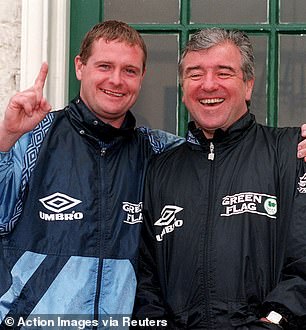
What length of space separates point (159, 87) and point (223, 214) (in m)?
1.10

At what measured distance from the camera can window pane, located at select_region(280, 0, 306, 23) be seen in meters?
3.57

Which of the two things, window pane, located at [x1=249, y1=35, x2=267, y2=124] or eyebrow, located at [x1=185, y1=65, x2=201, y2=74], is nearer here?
eyebrow, located at [x1=185, y1=65, x2=201, y2=74]

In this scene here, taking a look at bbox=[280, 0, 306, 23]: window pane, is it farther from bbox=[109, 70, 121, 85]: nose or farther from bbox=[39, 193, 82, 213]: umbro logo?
bbox=[39, 193, 82, 213]: umbro logo

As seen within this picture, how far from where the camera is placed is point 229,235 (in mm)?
2705

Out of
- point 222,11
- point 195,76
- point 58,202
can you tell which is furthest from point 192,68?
point 222,11

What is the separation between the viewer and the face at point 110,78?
2.95 meters

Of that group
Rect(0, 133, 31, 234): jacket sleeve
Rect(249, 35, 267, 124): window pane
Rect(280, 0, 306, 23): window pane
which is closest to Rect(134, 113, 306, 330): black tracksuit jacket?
Rect(0, 133, 31, 234): jacket sleeve

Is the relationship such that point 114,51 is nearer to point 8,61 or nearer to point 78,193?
point 78,193

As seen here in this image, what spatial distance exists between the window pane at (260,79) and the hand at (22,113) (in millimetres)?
1187

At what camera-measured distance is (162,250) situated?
2844 mm

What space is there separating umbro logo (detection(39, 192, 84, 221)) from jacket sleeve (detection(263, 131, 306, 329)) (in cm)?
70

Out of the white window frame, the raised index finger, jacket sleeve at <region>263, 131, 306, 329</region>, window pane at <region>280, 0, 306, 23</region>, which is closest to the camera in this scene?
jacket sleeve at <region>263, 131, 306, 329</region>

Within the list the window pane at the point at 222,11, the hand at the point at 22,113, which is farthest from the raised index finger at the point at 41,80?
the window pane at the point at 222,11

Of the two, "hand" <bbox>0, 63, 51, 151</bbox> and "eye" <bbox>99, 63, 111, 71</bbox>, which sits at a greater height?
"eye" <bbox>99, 63, 111, 71</bbox>
